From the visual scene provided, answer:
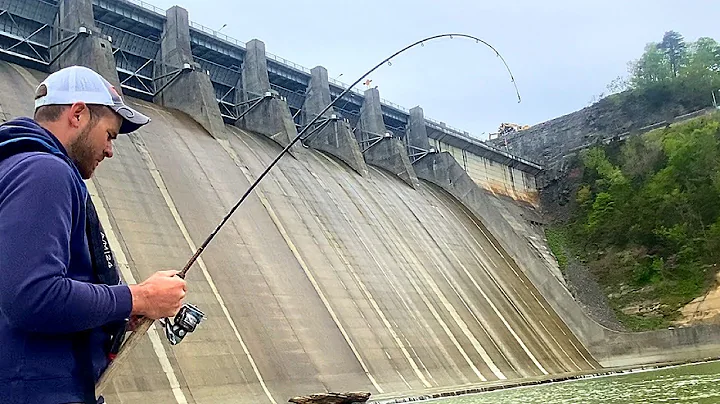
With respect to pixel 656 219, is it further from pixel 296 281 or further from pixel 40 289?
pixel 40 289

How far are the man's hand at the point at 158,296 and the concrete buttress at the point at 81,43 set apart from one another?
15.0m

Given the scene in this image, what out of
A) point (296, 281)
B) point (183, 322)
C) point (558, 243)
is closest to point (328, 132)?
point (558, 243)

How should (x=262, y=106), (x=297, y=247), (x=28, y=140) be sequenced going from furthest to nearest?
(x=262, y=106) → (x=297, y=247) → (x=28, y=140)

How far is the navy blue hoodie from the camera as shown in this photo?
A: 4.81 ft

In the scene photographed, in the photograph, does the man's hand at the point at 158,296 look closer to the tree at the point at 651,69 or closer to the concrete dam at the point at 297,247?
the concrete dam at the point at 297,247

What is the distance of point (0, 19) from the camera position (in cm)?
1720

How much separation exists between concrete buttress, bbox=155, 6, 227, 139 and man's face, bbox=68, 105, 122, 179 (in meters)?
16.7

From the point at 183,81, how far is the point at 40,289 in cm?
1861

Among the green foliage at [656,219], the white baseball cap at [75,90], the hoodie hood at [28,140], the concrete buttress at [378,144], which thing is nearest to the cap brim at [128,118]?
the white baseball cap at [75,90]

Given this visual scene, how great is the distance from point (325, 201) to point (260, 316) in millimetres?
6712

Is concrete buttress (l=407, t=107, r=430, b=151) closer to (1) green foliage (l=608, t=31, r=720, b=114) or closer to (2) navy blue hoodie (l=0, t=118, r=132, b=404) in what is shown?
(1) green foliage (l=608, t=31, r=720, b=114)

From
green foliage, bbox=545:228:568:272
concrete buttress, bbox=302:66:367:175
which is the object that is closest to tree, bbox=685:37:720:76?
green foliage, bbox=545:228:568:272

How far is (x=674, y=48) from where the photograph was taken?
1656 inches

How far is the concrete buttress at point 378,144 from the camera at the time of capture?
26281 millimetres
